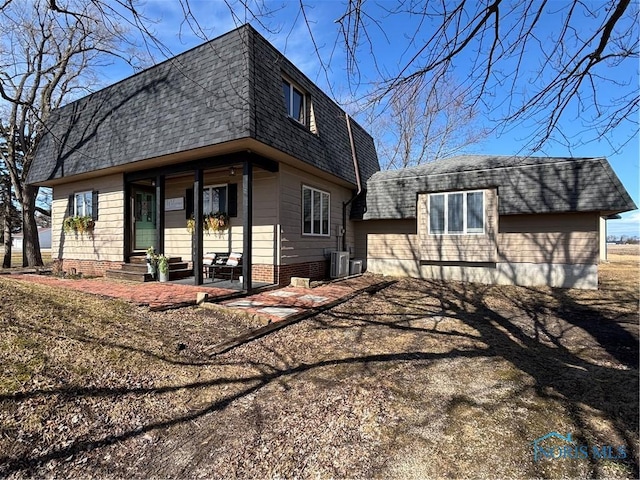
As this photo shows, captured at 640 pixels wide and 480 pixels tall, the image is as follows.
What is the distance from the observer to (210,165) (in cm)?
814

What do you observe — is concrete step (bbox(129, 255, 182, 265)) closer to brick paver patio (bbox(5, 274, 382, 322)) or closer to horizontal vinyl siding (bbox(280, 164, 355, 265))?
brick paver patio (bbox(5, 274, 382, 322))

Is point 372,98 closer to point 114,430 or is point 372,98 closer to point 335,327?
point 335,327

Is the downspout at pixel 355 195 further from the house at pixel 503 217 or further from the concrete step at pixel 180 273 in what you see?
the concrete step at pixel 180 273

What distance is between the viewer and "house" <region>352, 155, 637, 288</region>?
30.8 ft

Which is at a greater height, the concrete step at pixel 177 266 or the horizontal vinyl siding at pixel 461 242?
the horizontal vinyl siding at pixel 461 242

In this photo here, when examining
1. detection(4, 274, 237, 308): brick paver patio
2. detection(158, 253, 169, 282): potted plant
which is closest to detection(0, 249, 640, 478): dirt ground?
detection(4, 274, 237, 308): brick paver patio

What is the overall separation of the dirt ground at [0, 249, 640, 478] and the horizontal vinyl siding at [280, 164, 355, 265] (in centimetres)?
372

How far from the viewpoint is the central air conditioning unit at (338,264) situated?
35.2 ft

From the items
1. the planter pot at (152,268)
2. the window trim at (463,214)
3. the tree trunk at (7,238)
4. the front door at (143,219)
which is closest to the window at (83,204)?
the front door at (143,219)

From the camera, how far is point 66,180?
1116 cm

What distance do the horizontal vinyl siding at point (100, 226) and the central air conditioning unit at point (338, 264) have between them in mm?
6598

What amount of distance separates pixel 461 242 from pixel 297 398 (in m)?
9.05

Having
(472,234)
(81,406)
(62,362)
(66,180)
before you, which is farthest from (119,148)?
(472,234)

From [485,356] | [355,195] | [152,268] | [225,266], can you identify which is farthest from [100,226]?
[485,356]
